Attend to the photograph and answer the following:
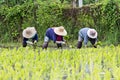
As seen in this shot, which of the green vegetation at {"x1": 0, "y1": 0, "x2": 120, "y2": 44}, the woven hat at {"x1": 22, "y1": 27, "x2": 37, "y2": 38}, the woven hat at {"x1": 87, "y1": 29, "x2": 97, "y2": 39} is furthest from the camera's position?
the green vegetation at {"x1": 0, "y1": 0, "x2": 120, "y2": 44}

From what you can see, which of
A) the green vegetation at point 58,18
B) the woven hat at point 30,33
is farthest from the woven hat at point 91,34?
the green vegetation at point 58,18

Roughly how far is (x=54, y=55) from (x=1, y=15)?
8.50m

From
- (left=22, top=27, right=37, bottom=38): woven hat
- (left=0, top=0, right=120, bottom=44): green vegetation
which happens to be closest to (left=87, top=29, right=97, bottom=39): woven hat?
(left=22, top=27, right=37, bottom=38): woven hat

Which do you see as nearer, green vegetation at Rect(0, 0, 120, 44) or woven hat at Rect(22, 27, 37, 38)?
woven hat at Rect(22, 27, 37, 38)

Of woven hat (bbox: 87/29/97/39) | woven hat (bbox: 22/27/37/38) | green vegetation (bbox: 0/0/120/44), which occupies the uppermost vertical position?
woven hat (bbox: 87/29/97/39)

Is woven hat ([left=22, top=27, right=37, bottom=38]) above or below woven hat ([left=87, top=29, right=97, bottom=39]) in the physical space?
below

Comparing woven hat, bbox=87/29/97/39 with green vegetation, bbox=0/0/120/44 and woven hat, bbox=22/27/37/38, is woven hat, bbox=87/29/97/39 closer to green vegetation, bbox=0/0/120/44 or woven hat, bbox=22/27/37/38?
woven hat, bbox=22/27/37/38

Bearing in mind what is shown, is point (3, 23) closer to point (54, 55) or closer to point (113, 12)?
point (113, 12)

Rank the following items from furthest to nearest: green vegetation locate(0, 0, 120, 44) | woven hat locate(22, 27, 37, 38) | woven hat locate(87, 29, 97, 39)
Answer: green vegetation locate(0, 0, 120, 44)
woven hat locate(22, 27, 37, 38)
woven hat locate(87, 29, 97, 39)

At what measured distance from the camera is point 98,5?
1552cm

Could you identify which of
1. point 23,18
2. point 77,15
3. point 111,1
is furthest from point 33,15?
point 111,1

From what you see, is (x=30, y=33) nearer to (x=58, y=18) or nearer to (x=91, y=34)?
(x=91, y=34)

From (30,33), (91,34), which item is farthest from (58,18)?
(91,34)

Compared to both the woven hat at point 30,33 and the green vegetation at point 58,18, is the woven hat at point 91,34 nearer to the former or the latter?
the woven hat at point 30,33
